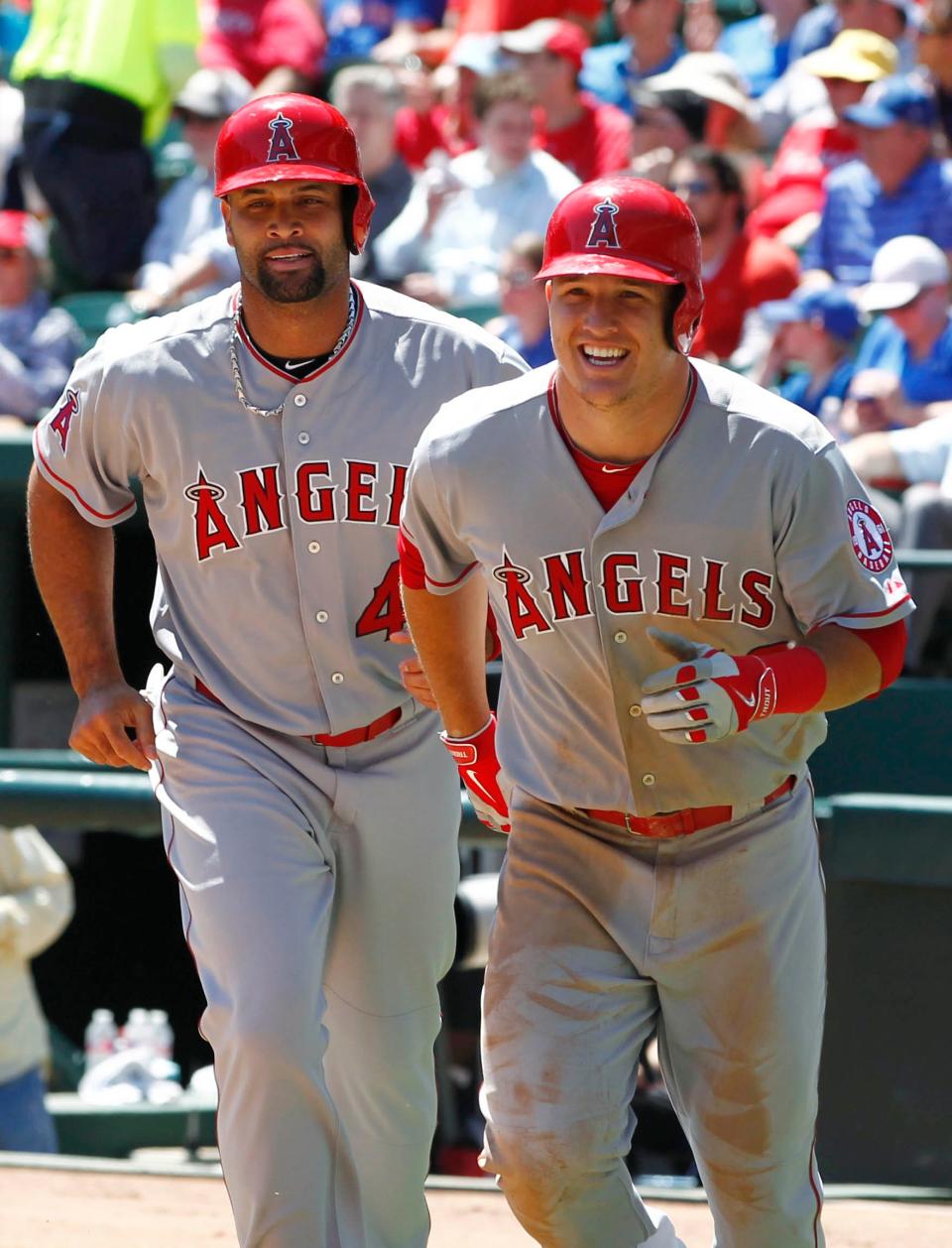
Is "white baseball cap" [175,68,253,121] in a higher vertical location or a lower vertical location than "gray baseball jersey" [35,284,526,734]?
higher

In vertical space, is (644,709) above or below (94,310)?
below

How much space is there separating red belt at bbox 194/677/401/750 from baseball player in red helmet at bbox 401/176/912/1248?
50 centimetres

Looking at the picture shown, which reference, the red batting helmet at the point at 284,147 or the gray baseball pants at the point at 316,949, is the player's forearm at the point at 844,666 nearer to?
the gray baseball pants at the point at 316,949

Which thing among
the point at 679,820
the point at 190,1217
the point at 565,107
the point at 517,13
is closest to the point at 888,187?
the point at 565,107

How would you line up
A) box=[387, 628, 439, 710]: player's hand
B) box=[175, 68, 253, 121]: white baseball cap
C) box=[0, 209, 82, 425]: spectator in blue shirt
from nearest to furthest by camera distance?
box=[387, 628, 439, 710]: player's hand, box=[0, 209, 82, 425]: spectator in blue shirt, box=[175, 68, 253, 121]: white baseball cap

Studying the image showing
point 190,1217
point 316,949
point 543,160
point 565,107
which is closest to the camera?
point 316,949

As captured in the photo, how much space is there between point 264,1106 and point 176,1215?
4.40 ft

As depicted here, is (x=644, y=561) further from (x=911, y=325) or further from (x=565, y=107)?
(x=565, y=107)

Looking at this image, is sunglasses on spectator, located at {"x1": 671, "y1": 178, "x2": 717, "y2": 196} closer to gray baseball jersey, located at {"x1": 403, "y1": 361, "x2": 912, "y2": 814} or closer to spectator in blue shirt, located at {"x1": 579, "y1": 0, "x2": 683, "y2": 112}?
spectator in blue shirt, located at {"x1": 579, "y1": 0, "x2": 683, "y2": 112}

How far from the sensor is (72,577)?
376 centimetres

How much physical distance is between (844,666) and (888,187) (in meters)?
4.96

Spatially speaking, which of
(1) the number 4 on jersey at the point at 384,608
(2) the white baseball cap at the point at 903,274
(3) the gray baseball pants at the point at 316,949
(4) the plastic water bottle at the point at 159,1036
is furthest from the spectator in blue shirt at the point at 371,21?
(3) the gray baseball pants at the point at 316,949

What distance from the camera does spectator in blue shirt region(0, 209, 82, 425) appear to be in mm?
7922

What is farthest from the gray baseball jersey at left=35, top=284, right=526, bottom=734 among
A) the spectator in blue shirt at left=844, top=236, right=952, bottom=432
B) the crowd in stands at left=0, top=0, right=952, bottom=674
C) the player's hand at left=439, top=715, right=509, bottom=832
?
the spectator in blue shirt at left=844, top=236, right=952, bottom=432
